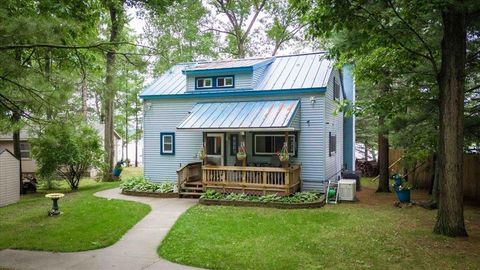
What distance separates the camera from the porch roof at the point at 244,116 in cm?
1449

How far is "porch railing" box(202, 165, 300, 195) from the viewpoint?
566 inches

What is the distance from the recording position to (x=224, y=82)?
17.5 metres

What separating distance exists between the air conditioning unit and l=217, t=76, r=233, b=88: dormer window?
264 inches

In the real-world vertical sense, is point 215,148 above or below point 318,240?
above

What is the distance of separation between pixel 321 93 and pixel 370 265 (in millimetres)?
9365

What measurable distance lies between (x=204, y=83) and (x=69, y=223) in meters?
8.99

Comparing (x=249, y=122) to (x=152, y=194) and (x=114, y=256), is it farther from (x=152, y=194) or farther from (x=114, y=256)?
(x=114, y=256)

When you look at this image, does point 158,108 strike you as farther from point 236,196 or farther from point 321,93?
point 321,93

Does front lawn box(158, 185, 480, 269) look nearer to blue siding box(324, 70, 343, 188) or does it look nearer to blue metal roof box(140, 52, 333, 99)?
blue siding box(324, 70, 343, 188)

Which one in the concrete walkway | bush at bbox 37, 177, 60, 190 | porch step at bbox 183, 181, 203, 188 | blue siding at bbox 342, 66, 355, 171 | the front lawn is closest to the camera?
the front lawn

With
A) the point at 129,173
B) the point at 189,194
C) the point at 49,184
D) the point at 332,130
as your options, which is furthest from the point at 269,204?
the point at 129,173

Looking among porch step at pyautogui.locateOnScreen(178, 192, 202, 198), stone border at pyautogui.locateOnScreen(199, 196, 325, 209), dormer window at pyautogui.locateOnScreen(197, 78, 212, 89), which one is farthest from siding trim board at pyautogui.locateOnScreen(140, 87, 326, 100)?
porch step at pyautogui.locateOnScreen(178, 192, 202, 198)

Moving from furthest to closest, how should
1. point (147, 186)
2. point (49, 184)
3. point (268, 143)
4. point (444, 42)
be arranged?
point (49, 184), point (147, 186), point (268, 143), point (444, 42)

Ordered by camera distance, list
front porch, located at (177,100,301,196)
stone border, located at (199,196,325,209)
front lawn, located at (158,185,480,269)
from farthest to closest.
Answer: front porch, located at (177,100,301,196), stone border, located at (199,196,325,209), front lawn, located at (158,185,480,269)
